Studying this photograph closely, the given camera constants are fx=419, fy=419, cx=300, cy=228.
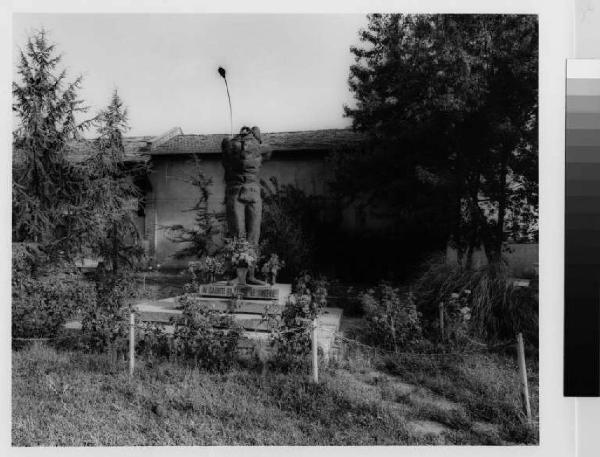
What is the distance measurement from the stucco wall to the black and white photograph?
50 mm

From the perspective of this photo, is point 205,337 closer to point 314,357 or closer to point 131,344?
point 131,344

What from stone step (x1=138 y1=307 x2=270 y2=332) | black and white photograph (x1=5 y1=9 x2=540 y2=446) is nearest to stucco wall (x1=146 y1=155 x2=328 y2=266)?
black and white photograph (x1=5 y1=9 x2=540 y2=446)

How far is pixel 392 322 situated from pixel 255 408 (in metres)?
2.05

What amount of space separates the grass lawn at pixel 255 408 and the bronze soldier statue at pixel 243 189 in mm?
1803

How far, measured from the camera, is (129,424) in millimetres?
4363

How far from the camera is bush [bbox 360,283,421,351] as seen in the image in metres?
5.41

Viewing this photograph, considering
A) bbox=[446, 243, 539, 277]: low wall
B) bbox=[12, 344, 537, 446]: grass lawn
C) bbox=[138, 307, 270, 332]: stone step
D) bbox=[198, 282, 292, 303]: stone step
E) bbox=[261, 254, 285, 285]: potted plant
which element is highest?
bbox=[446, 243, 539, 277]: low wall

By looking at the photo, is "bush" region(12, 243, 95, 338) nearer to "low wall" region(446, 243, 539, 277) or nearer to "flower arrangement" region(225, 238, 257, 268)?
"flower arrangement" region(225, 238, 257, 268)

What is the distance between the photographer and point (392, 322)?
17.8ft

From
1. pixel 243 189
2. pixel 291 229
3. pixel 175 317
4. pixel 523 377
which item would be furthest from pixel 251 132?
pixel 523 377

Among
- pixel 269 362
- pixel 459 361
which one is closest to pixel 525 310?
pixel 459 361

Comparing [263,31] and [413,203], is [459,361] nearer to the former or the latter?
Result: [413,203]

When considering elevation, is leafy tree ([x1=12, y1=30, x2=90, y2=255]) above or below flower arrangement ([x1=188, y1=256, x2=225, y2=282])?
above

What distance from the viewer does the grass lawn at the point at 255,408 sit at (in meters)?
4.33
